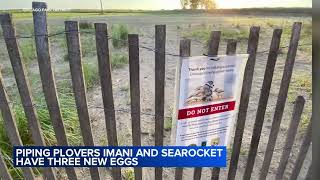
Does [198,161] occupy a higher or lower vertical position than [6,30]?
lower

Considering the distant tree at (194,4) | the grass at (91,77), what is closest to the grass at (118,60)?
the grass at (91,77)

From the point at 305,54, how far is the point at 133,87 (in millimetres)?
5193

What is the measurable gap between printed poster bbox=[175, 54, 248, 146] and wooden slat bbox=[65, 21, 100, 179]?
502 mm

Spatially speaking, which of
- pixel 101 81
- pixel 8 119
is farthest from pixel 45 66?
pixel 8 119

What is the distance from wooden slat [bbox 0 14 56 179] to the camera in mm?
1750

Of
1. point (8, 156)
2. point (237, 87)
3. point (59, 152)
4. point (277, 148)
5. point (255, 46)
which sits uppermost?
point (255, 46)

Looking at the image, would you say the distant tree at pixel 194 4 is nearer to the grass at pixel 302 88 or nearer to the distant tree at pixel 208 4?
the distant tree at pixel 208 4

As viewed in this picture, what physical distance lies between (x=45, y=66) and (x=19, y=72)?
0.13 metres

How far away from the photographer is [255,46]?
2.03 meters

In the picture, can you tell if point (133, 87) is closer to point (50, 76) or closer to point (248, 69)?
point (50, 76)

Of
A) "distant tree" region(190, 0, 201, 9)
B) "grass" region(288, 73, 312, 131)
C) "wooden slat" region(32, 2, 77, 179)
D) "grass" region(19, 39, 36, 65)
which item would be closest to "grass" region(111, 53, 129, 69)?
"grass" region(19, 39, 36, 65)

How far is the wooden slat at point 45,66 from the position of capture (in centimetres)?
175

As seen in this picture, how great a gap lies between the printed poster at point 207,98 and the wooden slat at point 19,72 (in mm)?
777

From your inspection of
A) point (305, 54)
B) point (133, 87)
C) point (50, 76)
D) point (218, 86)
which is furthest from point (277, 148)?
point (305, 54)
